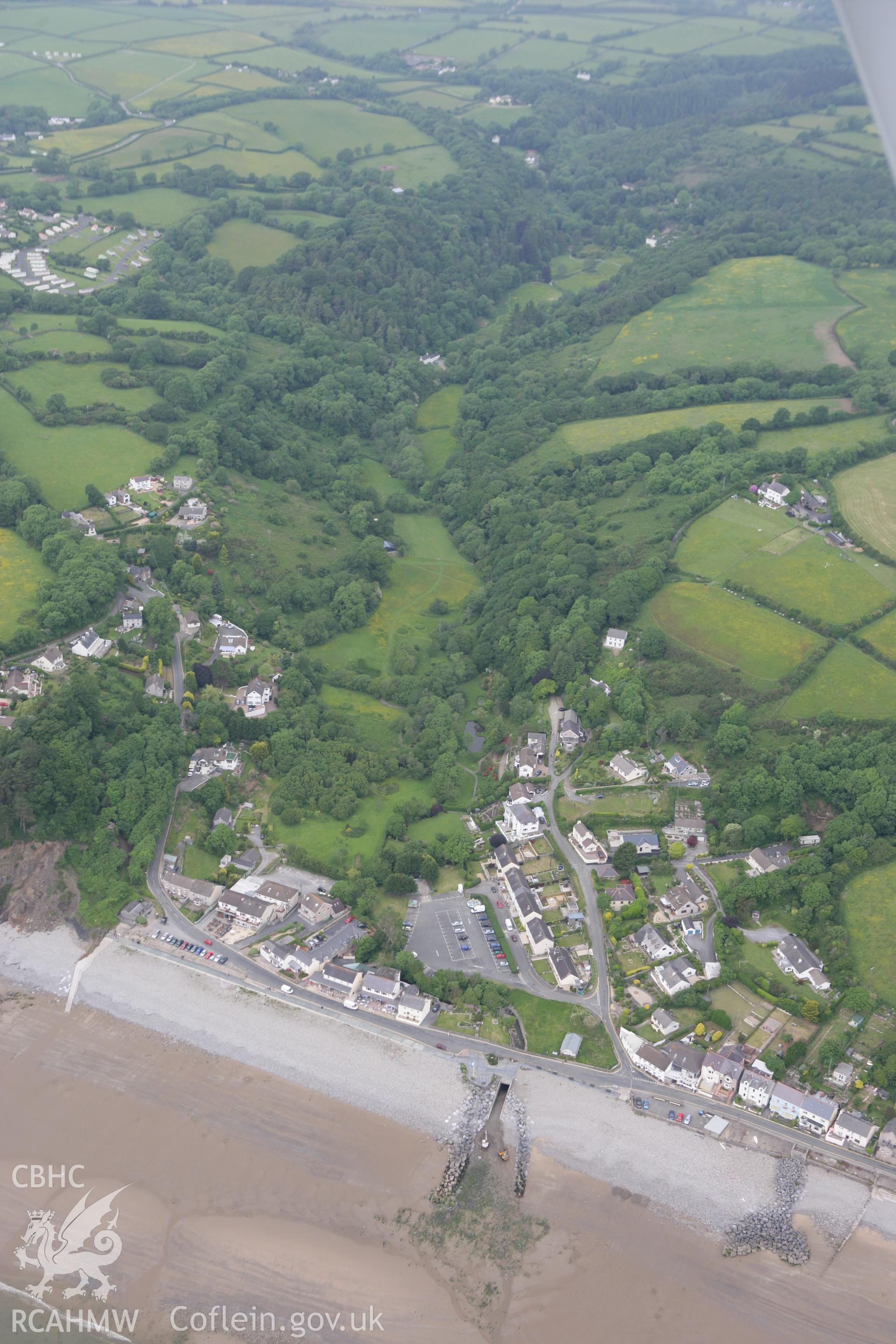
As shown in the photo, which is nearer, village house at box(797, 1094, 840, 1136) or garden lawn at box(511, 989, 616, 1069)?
village house at box(797, 1094, 840, 1136)

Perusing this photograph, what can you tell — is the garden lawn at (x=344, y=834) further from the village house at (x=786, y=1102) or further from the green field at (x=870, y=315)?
the green field at (x=870, y=315)

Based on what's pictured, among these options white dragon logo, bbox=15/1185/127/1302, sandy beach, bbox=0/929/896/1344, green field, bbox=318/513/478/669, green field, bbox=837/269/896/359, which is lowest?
green field, bbox=318/513/478/669

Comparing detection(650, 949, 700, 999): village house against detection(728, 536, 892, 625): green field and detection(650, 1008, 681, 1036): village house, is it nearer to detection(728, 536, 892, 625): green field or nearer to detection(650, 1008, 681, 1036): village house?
detection(650, 1008, 681, 1036): village house

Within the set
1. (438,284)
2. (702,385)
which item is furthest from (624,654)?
(438,284)

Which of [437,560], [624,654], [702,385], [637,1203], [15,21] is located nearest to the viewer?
[637,1203]

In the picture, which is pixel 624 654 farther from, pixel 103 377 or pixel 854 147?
pixel 854 147

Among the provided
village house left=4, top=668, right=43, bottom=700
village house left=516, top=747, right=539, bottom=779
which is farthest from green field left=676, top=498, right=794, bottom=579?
village house left=4, top=668, right=43, bottom=700
